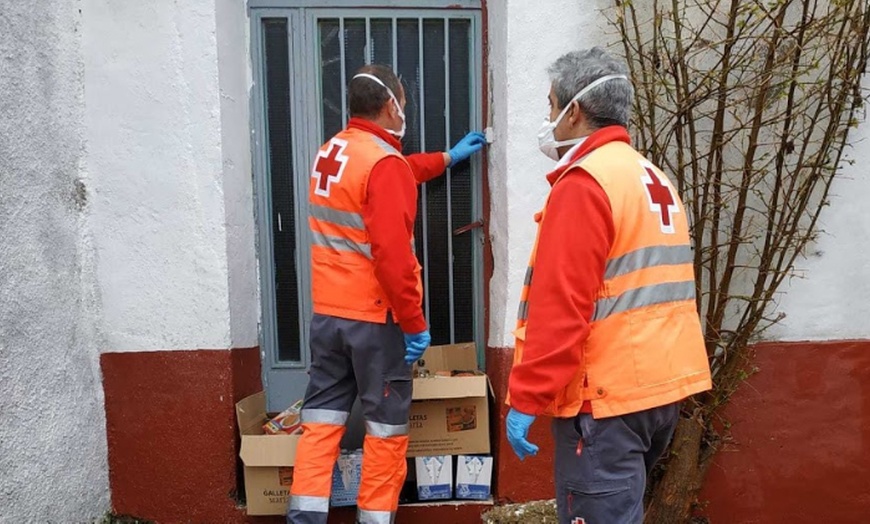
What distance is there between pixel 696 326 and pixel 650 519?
1.39 meters

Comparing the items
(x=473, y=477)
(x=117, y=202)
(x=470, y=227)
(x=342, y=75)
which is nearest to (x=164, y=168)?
(x=117, y=202)

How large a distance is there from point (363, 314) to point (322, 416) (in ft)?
1.55

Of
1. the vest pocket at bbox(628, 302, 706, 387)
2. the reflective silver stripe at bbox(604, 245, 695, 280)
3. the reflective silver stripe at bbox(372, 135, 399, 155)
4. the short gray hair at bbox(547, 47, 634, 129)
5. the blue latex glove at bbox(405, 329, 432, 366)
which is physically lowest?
the blue latex glove at bbox(405, 329, 432, 366)

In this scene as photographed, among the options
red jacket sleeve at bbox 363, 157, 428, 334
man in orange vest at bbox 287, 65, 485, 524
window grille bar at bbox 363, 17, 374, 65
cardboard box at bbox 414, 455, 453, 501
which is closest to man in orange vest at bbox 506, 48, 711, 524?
red jacket sleeve at bbox 363, 157, 428, 334

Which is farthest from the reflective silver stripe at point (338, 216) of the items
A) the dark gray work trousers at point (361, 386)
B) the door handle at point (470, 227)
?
the door handle at point (470, 227)

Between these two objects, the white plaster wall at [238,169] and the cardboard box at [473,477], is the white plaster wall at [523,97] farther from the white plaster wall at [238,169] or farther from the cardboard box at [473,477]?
the white plaster wall at [238,169]

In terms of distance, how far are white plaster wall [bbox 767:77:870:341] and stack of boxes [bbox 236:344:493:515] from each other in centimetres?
138

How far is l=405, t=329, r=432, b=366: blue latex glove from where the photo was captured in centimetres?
312

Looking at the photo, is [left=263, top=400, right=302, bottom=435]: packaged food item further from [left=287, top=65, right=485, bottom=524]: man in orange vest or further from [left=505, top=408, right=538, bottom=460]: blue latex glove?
[left=505, top=408, right=538, bottom=460]: blue latex glove

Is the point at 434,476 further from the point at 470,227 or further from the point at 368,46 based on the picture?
the point at 368,46

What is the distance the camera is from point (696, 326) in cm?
221

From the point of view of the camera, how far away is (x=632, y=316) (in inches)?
81.3

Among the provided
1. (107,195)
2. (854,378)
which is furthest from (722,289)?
(107,195)

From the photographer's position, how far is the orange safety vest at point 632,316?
80.8 inches
